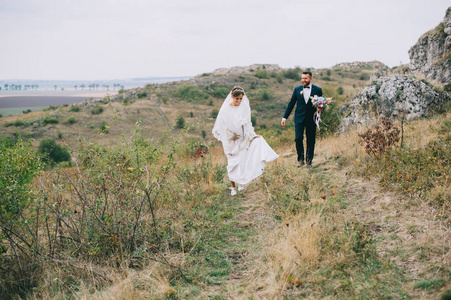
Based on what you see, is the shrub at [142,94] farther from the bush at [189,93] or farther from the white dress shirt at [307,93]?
the white dress shirt at [307,93]

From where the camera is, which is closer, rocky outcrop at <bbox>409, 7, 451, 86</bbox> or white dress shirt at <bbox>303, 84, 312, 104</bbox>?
white dress shirt at <bbox>303, 84, 312, 104</bbox>

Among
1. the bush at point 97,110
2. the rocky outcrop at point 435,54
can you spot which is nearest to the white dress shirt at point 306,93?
the rocky outcrop at point 435,54

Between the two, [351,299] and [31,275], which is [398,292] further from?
[31,275]

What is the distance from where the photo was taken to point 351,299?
265 centimetres

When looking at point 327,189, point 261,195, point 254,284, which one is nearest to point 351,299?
point 254,284

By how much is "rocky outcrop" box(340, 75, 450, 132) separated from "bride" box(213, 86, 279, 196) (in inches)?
182

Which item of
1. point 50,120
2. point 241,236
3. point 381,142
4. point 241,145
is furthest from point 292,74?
point 241,236

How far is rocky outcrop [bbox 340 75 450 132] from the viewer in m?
8.63

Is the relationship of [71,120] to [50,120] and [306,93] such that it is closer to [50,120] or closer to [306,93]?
[50,120]

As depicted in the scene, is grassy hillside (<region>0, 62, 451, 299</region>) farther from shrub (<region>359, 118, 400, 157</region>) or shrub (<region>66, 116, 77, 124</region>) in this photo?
shrub (<region>66, 116, 77, 124</region>)

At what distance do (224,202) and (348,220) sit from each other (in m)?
2.69

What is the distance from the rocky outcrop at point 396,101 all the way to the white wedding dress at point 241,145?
461 centimetres

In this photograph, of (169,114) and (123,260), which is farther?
(169,114)

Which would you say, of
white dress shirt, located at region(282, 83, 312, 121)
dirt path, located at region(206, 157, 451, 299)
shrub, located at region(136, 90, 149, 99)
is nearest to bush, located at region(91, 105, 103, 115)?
shrub, located at region(136, 90, 149, 99)
